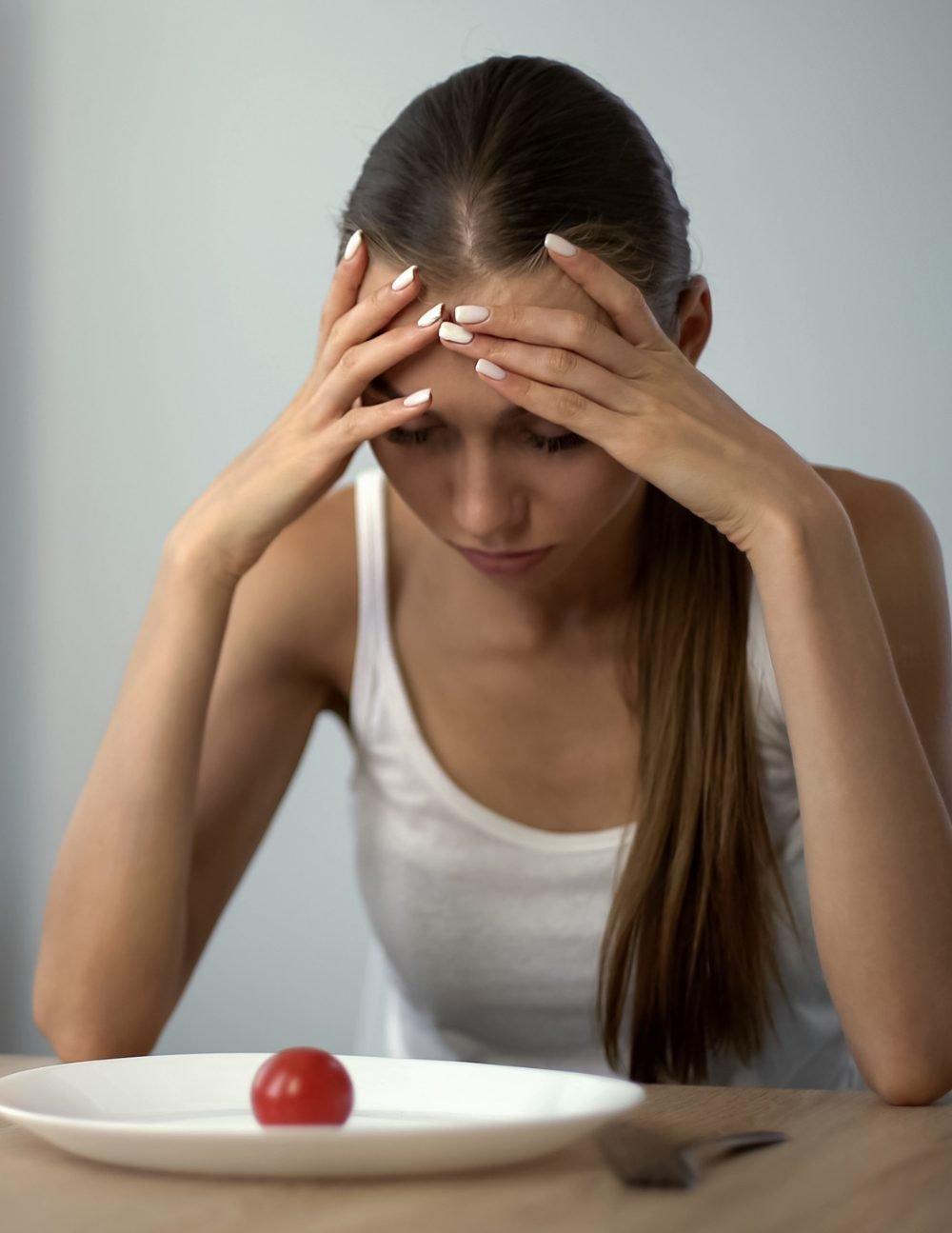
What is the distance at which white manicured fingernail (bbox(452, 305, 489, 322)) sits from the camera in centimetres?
97

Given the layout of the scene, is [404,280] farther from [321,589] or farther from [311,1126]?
[311,1126]

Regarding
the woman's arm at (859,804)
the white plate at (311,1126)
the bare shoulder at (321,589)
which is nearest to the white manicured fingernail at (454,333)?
the woman's arm at (859,804)

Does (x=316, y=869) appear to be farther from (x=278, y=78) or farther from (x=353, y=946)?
(x=278, y=78)

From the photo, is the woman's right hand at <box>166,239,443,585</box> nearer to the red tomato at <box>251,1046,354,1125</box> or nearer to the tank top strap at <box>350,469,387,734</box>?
the tank top strap at <box>350,469,387,734</box>

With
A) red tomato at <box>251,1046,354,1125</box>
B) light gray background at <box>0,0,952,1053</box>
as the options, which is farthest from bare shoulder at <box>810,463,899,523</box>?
light gray background at <box>0,0,952,1053</box>

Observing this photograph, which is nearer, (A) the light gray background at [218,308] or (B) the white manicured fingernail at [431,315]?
(B) the white manicured fingernail at [431,315]

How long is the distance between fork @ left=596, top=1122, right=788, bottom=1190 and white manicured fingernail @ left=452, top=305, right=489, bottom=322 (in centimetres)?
55

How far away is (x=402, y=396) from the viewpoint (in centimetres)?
103

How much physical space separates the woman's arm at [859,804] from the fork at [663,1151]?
25 centimetres

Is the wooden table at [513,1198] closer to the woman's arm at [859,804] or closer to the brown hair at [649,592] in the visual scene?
the woman's arm at [859,804]

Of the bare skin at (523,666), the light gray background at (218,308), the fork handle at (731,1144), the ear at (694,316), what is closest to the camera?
the fork handle at (731,1144)

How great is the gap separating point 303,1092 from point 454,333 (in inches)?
21.1

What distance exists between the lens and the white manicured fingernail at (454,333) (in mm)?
969

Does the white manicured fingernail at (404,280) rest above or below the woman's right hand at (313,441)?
above
